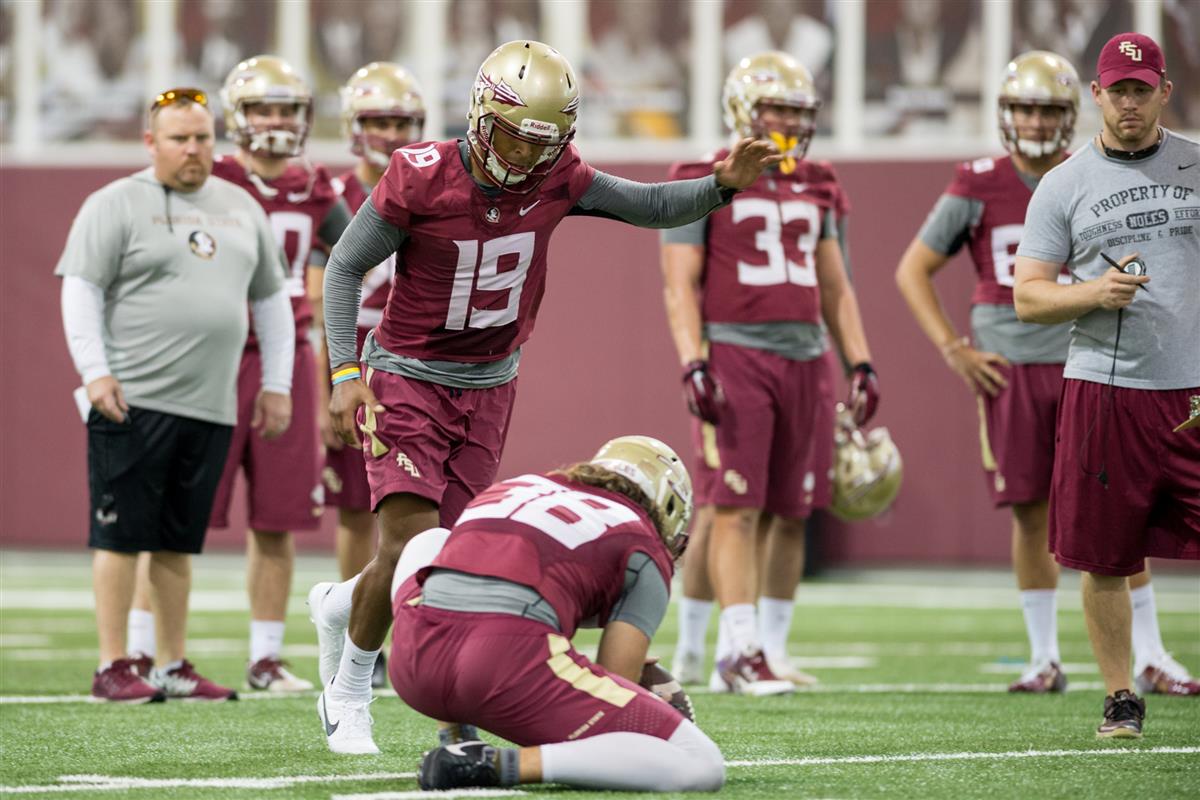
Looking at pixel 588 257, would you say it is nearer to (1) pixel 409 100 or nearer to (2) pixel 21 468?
(2) pixel 21 468

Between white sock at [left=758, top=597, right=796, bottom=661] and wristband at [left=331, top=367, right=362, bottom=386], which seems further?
white sock at [left=758, top=597, right=796, bottom=661]

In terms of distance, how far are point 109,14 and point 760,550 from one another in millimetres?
9669

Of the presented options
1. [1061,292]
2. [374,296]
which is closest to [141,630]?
[374,296]

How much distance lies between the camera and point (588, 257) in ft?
46.8

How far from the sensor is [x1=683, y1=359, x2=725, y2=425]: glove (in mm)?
6863

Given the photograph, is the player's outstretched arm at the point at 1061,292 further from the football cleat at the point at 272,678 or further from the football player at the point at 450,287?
the football cleat at the point at 272,678

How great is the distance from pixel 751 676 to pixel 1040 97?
2463 millimetres

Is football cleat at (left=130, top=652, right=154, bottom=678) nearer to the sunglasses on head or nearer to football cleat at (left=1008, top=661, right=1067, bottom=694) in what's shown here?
the sunglasses on head

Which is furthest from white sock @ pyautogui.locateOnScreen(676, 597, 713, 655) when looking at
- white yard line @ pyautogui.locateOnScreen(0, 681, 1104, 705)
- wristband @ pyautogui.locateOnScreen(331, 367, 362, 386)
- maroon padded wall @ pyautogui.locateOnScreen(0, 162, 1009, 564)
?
maroon padded wall @ pyautogui.locateOnScreen(0, 162, 1009, 564)

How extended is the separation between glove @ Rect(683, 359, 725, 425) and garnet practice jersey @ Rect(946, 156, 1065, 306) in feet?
3.78

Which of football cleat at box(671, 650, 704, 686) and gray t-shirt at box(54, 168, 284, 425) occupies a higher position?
gray t-shirt at box(54, 168, 284, 425)

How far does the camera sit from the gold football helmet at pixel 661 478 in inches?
171

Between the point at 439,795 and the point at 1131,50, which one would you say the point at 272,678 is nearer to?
the point at 439,795

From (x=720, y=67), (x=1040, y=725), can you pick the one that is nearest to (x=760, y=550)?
(x=1040, y=725)
